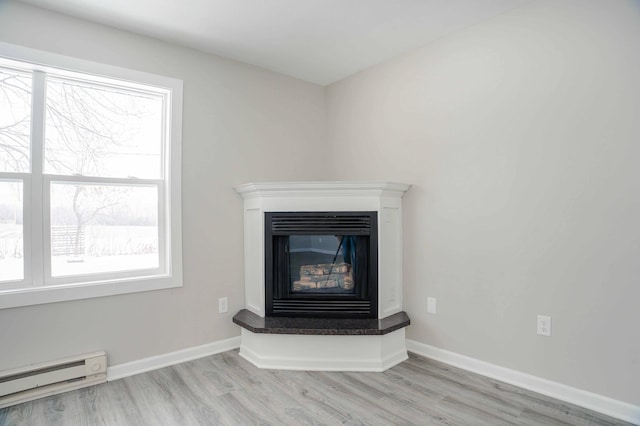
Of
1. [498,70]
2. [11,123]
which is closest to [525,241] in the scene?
[498,70]

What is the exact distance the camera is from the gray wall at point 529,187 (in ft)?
6.55

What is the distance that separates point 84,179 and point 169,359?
146 centimetres

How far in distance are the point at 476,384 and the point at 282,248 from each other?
5.51 feet

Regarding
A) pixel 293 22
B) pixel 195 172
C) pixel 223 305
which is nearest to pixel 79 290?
pixel 223 305

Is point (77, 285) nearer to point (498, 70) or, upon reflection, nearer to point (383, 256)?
point (383, 256)

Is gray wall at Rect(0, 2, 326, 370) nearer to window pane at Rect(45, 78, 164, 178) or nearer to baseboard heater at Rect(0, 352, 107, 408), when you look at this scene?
baseboard heater at Rect(0, 352, 107, 408)

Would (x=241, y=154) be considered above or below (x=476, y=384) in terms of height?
above

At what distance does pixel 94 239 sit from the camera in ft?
8.40

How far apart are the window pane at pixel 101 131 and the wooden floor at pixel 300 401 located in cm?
150

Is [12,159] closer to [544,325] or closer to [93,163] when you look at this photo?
[93,163]

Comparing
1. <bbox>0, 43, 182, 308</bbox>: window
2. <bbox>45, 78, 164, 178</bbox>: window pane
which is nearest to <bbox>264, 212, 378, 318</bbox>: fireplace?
<bbox>0, 43, 182, 308</bbox>: window

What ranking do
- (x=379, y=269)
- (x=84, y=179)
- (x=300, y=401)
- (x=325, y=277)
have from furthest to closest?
(x=325, y=277) → (x=379, y=269) → (x=84, y=179) → (x=300, y=401)

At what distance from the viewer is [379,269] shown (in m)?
2.83

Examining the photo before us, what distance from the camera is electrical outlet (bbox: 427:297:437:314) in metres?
2.84
